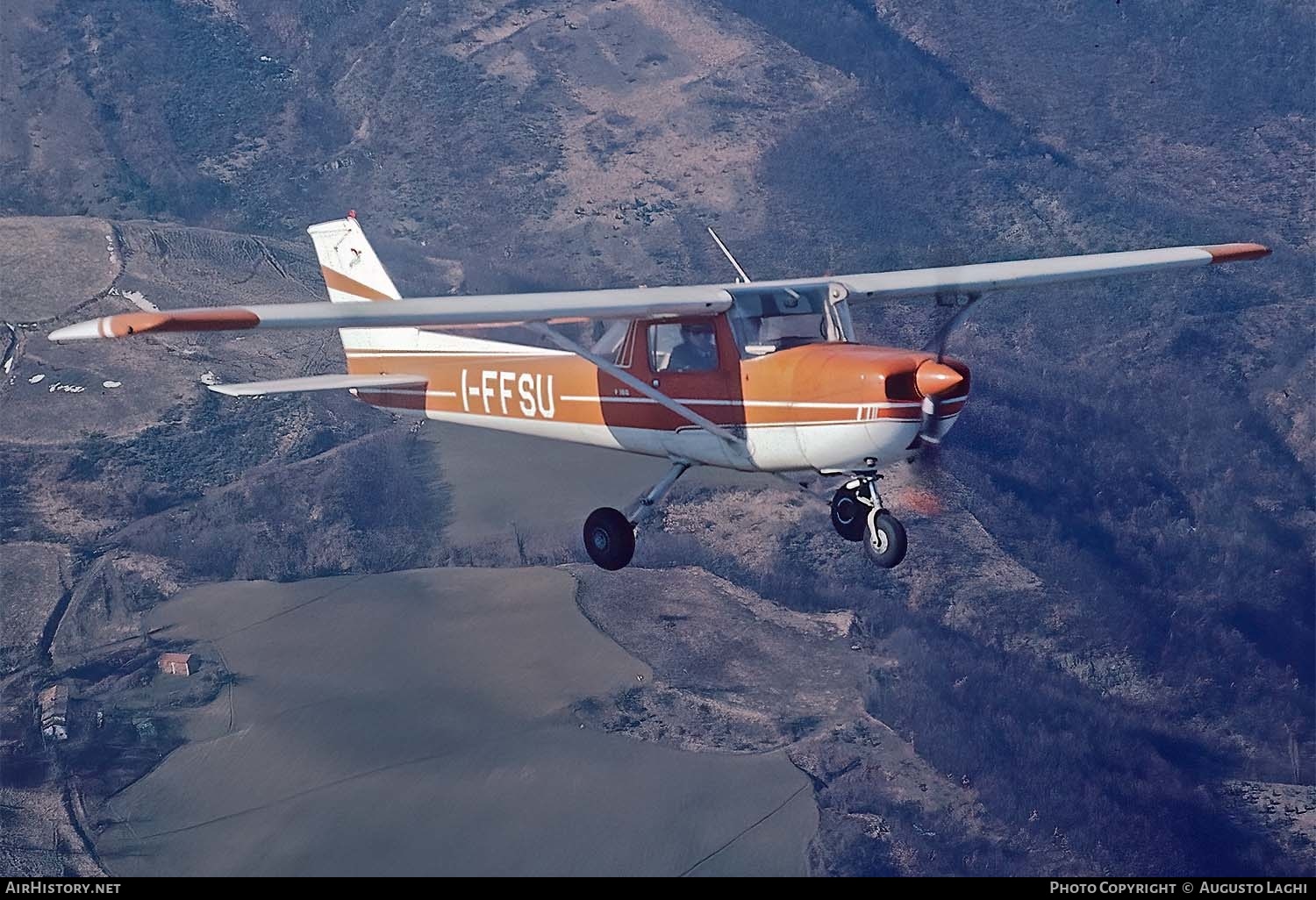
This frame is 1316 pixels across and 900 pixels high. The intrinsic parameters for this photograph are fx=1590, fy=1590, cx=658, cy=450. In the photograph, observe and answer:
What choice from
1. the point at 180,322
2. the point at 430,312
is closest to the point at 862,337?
the point at 430,312

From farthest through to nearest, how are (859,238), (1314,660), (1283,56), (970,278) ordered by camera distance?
(1283,56), (859,238), (1314,660), (970,278)

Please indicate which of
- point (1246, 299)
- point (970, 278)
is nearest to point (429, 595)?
point (970, 278)

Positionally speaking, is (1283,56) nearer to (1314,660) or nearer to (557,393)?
(1314,660)

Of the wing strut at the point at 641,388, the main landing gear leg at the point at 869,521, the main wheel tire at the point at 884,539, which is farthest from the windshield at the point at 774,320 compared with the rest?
the main wheel tire at the point at 884,539

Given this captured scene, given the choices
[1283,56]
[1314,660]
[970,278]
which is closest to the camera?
[970,278]

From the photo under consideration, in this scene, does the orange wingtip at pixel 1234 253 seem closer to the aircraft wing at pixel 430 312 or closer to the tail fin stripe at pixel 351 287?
the aircraft wing at pixel 430 312
